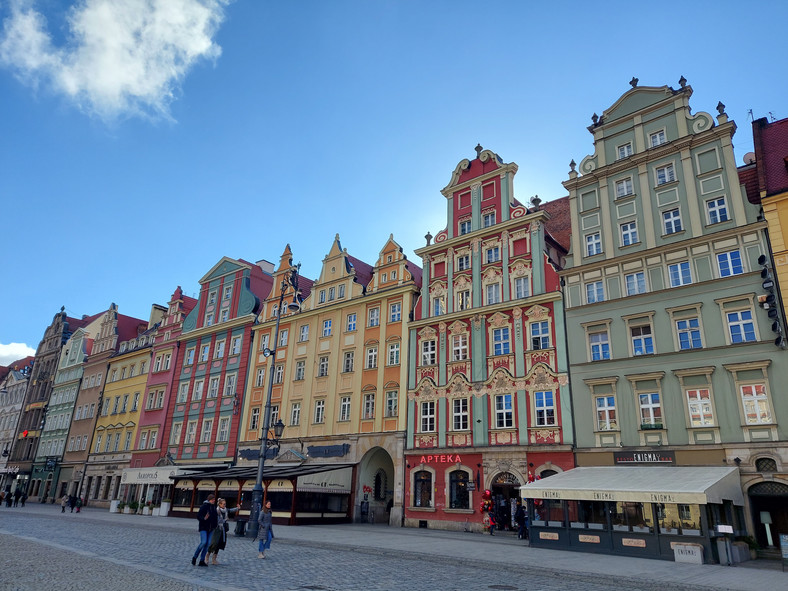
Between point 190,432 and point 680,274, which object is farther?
point 190,432

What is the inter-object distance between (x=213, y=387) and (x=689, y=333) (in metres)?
34.3

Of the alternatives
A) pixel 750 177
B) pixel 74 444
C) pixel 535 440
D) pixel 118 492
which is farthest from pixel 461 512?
pixel 74 444

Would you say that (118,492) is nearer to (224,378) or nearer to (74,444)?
(74,444)

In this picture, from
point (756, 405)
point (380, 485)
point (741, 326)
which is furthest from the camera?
point (380, 485)

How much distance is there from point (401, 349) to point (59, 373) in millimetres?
47169

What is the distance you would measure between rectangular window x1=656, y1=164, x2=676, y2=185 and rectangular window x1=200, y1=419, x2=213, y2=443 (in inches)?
1370

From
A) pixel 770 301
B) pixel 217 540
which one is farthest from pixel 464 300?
pixel 217 540

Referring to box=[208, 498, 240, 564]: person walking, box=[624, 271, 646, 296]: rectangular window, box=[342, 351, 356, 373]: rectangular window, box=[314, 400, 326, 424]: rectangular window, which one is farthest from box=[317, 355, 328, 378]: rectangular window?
box=[208, 498, 240, 564]: person walking

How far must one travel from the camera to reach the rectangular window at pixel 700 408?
22891 millimetres

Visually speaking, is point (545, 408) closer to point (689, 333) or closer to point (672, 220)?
point (689, 333)

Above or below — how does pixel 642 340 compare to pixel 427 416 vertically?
above

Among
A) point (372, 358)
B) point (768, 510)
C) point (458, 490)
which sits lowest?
point (768, 510)

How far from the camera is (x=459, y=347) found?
32.2 m

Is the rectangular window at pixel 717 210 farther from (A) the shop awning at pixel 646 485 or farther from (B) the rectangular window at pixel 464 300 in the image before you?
(B) the rectangular window at pixel 464 300
